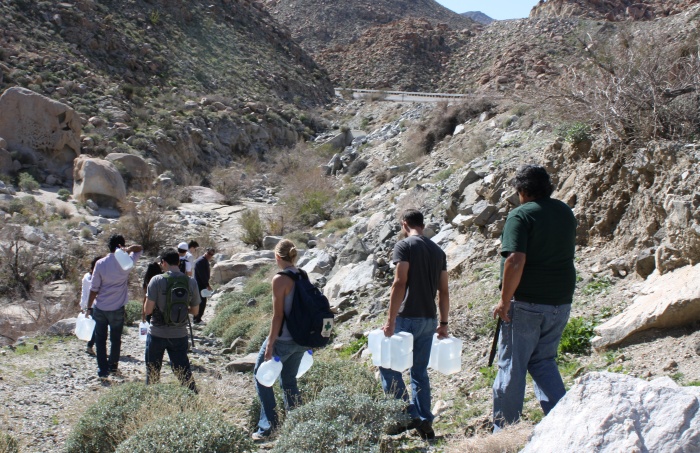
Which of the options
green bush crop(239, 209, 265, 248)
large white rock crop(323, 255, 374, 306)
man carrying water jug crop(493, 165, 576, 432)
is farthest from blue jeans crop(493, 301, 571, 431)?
green bush crop(239, 209, 265, 248)

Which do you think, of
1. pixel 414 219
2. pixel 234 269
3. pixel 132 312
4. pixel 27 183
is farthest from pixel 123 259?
pixel 27 183

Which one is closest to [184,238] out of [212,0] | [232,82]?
[232,82]

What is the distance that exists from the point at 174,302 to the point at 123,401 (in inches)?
36.9

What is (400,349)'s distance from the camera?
4.39m

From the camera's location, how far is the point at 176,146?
91.2 ft

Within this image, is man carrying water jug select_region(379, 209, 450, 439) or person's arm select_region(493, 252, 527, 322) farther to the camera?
man carrying water jug select_region(379, 209, 450, 439)

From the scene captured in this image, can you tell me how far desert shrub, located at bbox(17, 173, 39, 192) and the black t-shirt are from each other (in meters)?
20.0

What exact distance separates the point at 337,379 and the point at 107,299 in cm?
304

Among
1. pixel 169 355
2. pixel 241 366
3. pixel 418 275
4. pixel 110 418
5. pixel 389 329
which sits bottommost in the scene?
pixel 241 366

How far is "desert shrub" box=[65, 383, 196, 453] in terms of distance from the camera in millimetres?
4855

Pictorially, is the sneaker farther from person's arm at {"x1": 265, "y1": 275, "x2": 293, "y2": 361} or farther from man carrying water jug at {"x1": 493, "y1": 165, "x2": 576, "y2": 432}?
man carrying water jug at {"x1": 493, "y1": 165, "x2": 576, "y2": 432}

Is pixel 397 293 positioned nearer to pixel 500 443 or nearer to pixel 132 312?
pixel 500 443

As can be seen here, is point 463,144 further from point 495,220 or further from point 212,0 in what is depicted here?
point 212,0

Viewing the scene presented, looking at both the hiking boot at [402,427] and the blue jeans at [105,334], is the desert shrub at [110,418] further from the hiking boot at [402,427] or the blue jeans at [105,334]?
the blue jeans at [105,334]
